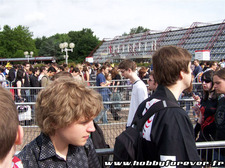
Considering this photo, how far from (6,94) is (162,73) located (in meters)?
1.22

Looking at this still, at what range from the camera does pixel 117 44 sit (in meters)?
61.9

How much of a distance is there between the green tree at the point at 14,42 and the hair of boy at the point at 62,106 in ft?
300

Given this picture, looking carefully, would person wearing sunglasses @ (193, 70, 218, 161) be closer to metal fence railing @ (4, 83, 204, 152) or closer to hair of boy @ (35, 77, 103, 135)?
hair of boy @ (35, 77, 103, 135)

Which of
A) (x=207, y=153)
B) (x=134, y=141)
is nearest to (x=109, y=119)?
(x=207, y=153)

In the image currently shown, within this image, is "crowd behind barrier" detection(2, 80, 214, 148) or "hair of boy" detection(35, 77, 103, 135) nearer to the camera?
"hair of boy" detection(35, 77, 103, 135)

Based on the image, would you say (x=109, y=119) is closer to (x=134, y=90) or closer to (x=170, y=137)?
(x=134, y=90)

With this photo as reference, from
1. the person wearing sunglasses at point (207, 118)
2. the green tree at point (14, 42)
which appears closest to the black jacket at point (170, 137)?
the person wearing sunglasses at point (207, 118)

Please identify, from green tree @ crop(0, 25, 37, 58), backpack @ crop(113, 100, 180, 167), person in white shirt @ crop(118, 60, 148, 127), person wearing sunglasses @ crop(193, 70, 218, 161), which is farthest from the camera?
green tree @ crop(0, 25, 37, 58)

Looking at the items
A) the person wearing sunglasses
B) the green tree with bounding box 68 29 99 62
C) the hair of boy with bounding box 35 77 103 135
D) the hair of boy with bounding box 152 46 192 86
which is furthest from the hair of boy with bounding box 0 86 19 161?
the green tree with bounding box 68 29 99 62

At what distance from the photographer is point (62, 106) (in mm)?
1654

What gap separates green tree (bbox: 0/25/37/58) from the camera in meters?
88.1

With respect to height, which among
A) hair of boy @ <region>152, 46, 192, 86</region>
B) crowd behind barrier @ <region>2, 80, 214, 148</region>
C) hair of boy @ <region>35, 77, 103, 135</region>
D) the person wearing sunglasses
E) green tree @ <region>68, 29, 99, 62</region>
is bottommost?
crowd behind barrier @ <region>2, 80, 214, 148</region>

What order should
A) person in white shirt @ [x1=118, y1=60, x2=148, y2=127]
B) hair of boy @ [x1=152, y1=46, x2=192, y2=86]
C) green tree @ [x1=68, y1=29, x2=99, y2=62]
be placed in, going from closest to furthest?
hair of boy @ [x1=152, y1=46, x2=192, y2=86] → person in white shirt @ [x1=118, y1=60, x2=148, y2=127] → green tree @ [x1=68, y1=29, x2=99, y2=62]

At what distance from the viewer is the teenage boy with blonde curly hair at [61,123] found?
5.44 ft
